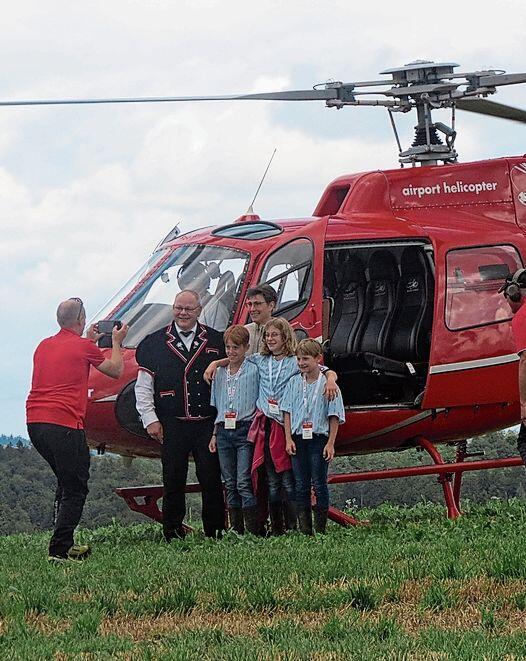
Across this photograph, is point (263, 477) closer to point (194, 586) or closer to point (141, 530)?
point (141, 530)

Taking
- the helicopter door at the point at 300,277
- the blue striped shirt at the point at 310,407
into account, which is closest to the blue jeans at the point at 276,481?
the blue striped shirt at the point at 310,407

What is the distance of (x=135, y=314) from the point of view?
12.4 metres

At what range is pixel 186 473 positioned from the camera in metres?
11.0

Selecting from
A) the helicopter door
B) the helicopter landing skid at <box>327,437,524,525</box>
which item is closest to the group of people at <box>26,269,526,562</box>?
the helicopter door

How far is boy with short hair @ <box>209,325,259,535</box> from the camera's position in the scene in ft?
35.8

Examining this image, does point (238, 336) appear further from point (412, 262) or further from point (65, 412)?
point (412, 262)

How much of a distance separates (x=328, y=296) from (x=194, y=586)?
206 inches

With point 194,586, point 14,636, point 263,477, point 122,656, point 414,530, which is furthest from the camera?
point 263,477

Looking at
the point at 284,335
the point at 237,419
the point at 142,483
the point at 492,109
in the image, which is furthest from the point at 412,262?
the point at 142,483

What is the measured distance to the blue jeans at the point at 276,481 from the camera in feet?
36.0

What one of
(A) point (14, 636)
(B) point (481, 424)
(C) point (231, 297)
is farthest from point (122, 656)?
(B) point (481, 424)

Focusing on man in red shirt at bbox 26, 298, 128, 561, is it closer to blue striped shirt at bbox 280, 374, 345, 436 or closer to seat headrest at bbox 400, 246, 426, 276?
blue striped shirt at bbox 280, 374, 345, 436

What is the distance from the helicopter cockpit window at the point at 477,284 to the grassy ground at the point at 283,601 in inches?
115

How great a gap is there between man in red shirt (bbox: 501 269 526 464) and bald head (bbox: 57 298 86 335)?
10.2ft
